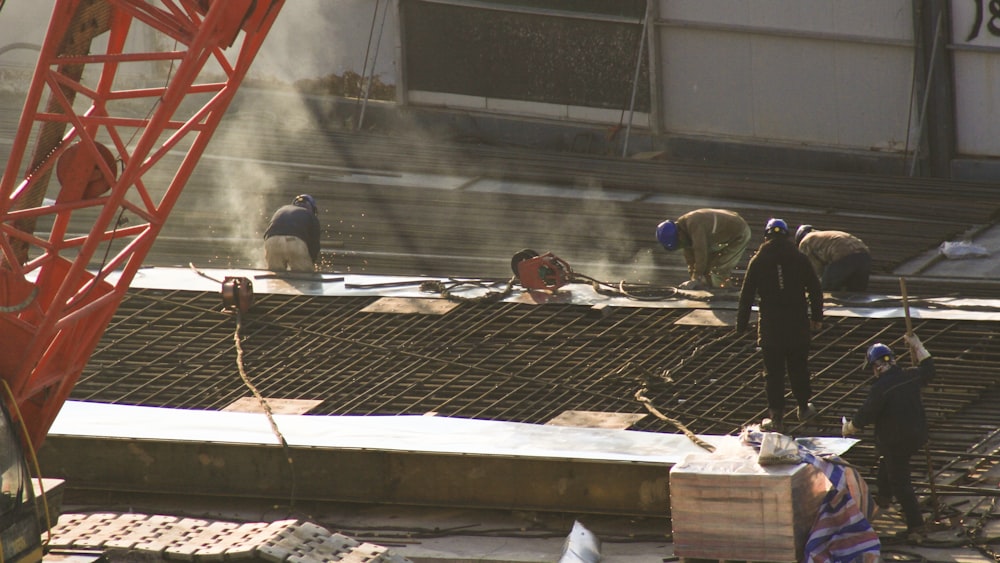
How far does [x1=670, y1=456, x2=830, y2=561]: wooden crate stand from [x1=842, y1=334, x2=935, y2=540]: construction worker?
3.19 feet

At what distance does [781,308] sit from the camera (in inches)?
433

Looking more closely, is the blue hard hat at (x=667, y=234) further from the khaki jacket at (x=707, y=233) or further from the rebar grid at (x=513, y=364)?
the rebar grid at (x=513, y=364)

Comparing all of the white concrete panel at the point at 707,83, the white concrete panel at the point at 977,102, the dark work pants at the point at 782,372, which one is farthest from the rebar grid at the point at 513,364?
the white concrete panel at the point at 707,83

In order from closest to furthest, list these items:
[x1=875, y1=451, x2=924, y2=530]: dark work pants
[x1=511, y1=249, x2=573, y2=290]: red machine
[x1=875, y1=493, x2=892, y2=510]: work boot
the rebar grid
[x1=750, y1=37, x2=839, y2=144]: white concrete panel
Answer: [x1=875, y1=451, x2=924, y2=530]: dark work pants
[x1=875, y1=493, x2=892, y2=510]: work boot
the rebar grid
[x1=511, y1=249, x2=573, y2=290]: red machine
[x1=750, y1=37, x2=839, y2=144]: white concrete panel

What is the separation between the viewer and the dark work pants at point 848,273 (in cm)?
1409

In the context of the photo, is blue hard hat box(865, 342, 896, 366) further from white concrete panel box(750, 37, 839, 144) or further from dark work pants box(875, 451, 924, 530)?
white concrete panel box(750, 37, 839, 144)

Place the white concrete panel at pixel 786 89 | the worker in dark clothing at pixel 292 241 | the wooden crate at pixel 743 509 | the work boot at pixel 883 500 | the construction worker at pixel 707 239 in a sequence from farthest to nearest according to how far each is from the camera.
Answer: the white concrete panel at pixel 786 89, the worker in dark clothing at pixel 292 241, the construction worker at pixel 707 239, the work boot at pixel 883 500, the wooden crate at pixel 743 509

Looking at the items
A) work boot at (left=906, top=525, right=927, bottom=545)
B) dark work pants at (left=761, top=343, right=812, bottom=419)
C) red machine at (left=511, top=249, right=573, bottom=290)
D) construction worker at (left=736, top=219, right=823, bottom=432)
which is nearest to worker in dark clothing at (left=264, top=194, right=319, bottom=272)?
red machine at (left=511, top=249, right=573, bottom=290)

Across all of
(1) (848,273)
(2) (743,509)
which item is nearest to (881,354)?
(2) (743,509)

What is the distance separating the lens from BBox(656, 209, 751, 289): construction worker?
14.2 m

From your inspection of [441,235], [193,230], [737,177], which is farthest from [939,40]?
[193,230]

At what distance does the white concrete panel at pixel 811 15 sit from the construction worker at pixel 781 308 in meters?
13.1

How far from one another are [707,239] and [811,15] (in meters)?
10.5

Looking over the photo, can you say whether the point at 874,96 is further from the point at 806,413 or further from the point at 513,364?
the point at 806,413
